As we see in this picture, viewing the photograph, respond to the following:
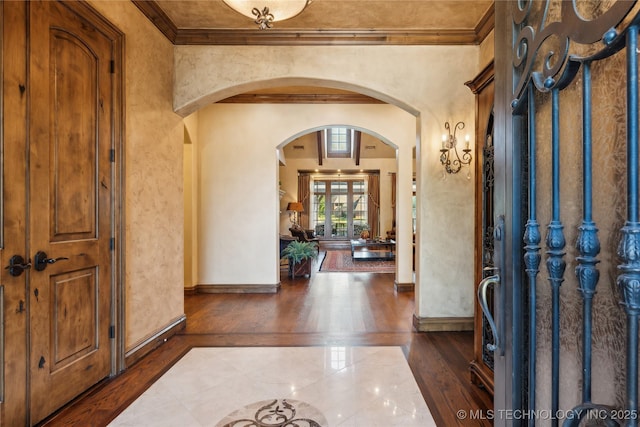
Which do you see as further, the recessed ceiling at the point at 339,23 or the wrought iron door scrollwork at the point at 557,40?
the recessed ceiling at the point at 339,23

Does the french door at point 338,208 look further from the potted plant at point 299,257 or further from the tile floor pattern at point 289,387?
the tile floor pattern at point 289,387

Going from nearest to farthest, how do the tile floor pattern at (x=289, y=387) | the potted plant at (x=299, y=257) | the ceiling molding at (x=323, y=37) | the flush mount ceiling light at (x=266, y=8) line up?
the tile floor pattern at (x=289, y=387) → the flush mount ceiling light at (x=266, y=8) → the ceiling molding at (x=323, y=37) → the potted plant at (x=299, y=257)

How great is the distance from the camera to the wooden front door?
197 centimetres

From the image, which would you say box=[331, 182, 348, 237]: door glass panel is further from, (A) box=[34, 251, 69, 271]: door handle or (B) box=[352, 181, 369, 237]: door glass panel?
(A) box=[34, 251, 69, 271]: door handle

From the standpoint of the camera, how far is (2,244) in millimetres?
1835

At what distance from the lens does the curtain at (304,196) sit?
1316 centimetres

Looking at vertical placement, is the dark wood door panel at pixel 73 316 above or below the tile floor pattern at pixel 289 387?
above

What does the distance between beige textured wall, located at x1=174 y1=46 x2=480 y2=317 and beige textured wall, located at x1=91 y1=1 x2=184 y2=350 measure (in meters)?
0.36

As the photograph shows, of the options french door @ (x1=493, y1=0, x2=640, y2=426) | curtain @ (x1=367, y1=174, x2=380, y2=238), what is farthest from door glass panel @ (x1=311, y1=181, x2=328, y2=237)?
french door @ (x1=493, y1=0, x2=640, y2=426)

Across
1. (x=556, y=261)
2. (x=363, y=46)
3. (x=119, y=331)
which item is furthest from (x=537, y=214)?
(x=363, y=46)

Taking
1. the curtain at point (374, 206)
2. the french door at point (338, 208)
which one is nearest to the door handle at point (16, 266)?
the french door at point (338, 208)

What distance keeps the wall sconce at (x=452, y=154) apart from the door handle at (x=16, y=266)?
3632 millimetres

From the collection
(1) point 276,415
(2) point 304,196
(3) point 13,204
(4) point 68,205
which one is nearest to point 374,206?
(2) point 304,196

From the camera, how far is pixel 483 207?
2404 mm
